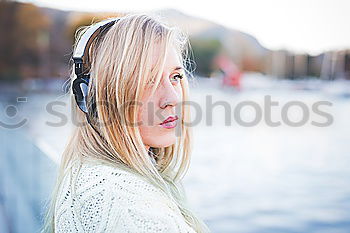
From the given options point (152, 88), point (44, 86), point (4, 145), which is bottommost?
point (44, 86)

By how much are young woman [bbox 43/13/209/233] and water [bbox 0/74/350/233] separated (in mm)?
606

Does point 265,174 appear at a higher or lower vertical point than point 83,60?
lower

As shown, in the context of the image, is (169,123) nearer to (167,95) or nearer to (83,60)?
(167,95)

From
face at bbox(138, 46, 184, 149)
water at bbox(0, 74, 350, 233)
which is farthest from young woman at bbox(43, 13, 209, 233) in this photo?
water at bbox(0, 74, 350, 233)

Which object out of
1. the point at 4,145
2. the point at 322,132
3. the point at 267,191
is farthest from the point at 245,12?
the point at 4,145

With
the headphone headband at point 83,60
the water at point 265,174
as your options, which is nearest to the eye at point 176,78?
the headphone headband at point 83,60

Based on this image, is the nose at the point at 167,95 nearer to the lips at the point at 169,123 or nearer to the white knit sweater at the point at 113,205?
the lips at the point at 169,123

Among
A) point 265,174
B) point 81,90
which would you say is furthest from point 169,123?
point 265,174

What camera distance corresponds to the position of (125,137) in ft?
2.58

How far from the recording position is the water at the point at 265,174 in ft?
15.2

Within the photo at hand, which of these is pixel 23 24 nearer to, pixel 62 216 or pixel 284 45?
pixel 284 45

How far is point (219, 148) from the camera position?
27.5ft

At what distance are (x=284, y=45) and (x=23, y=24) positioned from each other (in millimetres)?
13185

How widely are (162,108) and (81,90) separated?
0.12 metres
